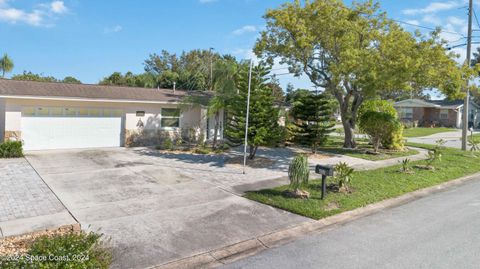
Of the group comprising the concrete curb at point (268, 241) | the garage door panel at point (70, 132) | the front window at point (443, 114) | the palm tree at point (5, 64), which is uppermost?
the palm tree at point (5, 64)

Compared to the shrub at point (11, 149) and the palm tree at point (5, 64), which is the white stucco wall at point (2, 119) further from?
the palm tree at point (5, 64)

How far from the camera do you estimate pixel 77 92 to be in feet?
53.2

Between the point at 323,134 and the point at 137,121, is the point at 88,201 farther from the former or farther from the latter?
the point at 323,134

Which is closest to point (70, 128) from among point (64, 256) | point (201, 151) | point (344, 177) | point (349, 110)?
point (201, 151)

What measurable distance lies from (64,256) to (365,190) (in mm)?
8167

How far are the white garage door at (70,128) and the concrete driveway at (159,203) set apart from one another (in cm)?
168

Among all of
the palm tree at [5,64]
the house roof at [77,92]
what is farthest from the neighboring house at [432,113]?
the palm tree at [5,64]

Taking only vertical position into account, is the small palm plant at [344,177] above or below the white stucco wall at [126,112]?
below

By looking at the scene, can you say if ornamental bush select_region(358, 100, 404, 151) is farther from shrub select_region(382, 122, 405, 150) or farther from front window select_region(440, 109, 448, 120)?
front window select_region(440, 109, 448, 120)

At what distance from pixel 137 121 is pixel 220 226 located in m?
12.2

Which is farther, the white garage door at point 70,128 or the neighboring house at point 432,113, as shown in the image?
the neighboring house at point 432,113

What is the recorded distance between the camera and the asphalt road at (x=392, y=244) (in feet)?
18.0

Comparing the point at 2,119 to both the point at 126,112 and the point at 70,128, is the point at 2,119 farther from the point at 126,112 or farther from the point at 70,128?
the point at 126,112

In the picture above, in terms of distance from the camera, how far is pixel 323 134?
16906mm
